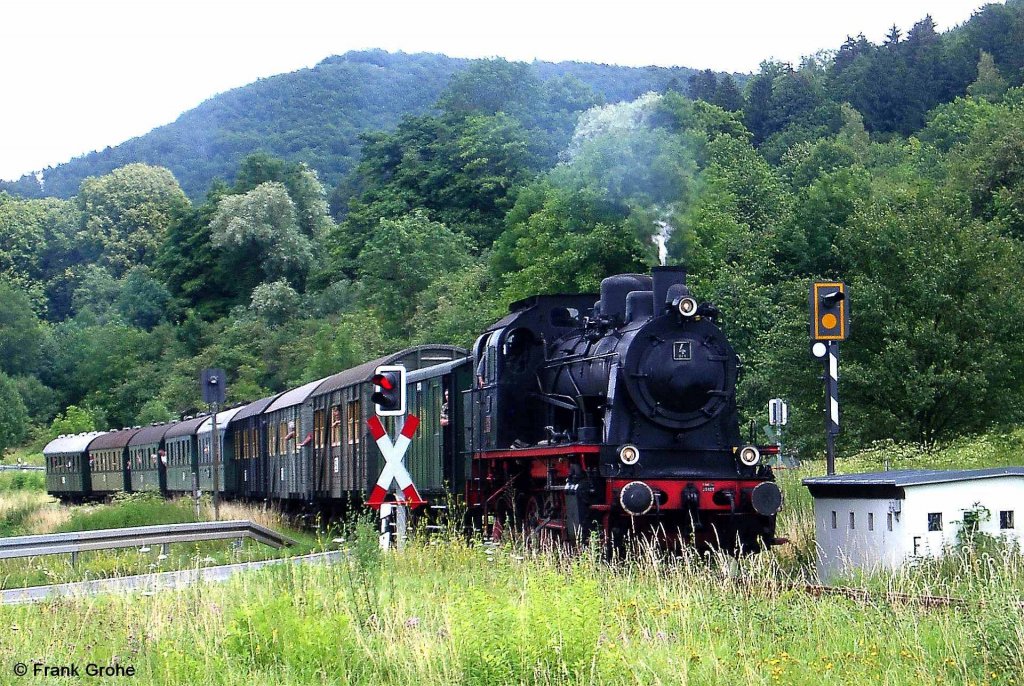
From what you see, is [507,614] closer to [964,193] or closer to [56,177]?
[964,193]

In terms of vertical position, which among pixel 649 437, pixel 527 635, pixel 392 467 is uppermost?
pixel 649 437

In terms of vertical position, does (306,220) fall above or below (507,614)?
above

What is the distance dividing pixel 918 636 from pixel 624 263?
3576cm

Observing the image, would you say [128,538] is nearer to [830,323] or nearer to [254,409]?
[830,323]

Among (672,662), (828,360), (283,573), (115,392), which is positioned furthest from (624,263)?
(115,392)

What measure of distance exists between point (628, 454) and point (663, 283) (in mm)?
2191

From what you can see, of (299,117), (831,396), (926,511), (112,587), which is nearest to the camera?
(112,587)

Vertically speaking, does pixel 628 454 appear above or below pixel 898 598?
above

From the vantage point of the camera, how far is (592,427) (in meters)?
14.5

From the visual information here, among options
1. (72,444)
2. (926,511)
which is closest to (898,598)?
(926,511)

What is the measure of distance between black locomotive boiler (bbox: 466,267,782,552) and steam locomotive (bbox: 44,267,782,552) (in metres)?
0.02

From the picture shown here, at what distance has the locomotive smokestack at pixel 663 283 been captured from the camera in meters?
14.6

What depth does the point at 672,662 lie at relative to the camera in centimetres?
734

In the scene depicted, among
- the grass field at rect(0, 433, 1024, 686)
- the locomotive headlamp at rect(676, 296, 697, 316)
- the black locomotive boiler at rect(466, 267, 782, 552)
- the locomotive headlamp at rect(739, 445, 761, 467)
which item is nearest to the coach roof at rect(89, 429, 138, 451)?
the black locomotive boiler at rect(466, 267, 782, 552)
